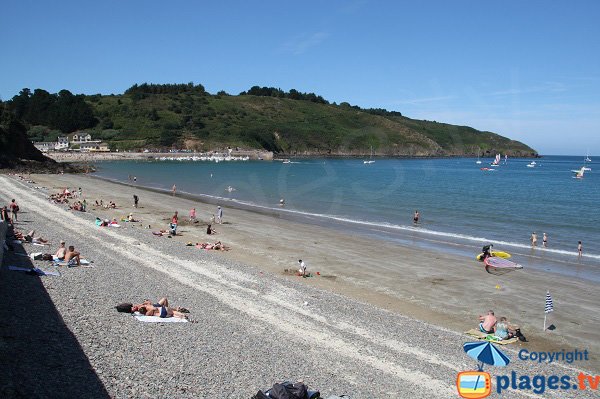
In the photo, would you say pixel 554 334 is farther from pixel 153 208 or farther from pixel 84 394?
pixel 153 208

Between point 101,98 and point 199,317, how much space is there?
621ft

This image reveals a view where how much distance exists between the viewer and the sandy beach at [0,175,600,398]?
1032 cm

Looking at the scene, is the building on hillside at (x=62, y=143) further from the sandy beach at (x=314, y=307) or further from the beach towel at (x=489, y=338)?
the beach towel at (x=489, y=338)

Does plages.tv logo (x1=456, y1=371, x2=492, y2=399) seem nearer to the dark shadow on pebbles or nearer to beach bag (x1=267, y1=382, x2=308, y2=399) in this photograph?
beach bag (x1=267, y1=382, x2=308, y2=399)

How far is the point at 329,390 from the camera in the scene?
9.68 metres

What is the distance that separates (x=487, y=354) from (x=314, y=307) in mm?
6655

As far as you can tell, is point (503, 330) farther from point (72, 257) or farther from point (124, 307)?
point (72, 257)

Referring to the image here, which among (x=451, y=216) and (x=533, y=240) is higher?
(x=533, y=240)

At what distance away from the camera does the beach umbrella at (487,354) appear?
930cm

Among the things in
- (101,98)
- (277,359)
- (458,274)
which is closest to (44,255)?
(277,359)

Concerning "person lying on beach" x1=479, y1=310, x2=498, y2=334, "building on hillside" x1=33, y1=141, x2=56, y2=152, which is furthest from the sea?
"building on hillside" x1=33, y1=141, x2=56, y2=152

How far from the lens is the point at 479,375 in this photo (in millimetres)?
10211

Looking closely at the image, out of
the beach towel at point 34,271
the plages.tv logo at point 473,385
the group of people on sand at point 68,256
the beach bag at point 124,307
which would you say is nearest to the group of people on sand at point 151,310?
the beach bag at point 124,307

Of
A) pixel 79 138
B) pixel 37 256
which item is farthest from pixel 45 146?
pixel 37 256
